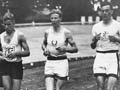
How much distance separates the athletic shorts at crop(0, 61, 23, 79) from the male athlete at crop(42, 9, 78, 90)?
0.56 m

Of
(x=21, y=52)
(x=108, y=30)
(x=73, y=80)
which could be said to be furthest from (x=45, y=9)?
(x=21, y=52)

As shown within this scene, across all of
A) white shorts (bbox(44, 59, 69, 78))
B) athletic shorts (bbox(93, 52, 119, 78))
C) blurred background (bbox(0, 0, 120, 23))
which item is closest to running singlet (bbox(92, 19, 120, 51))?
athletic shorts (bbox(93, 52, 119, 78))

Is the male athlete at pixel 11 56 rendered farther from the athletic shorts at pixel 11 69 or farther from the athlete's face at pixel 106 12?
the athlete's face at pixel 106 12

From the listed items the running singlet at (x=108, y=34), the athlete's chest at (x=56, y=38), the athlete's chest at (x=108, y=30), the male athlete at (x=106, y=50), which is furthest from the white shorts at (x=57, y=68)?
the athlete's chest at (x=108, y=30)

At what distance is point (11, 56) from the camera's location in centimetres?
648

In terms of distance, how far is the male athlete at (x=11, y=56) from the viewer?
6.51 m

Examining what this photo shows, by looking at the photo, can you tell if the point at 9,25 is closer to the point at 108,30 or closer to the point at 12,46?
the point at 12,46

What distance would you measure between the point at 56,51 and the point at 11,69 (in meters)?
0.93

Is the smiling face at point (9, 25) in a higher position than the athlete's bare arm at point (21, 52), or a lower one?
higher

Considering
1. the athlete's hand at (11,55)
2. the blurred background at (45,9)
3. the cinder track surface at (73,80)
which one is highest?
the athlete's hand at (11,55)

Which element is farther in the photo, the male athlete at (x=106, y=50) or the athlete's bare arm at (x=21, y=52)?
the male athlete at (x=106, y=50)

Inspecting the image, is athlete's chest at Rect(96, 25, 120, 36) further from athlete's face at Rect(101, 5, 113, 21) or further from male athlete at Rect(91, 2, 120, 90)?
athlete's face at Rect(101, 5, 113, 21)

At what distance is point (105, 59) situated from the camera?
6996mm

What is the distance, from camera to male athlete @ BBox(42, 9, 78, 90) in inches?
265
